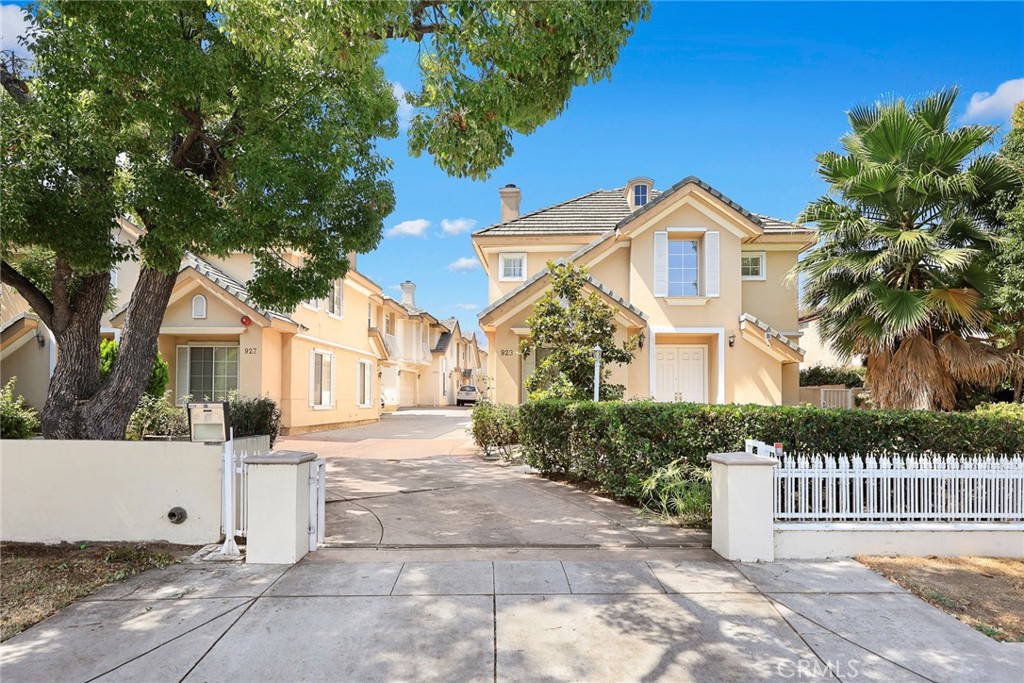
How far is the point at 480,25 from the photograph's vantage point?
5.91 m

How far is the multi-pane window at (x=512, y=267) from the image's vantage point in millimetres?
18266

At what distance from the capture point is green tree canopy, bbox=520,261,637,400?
496 inches

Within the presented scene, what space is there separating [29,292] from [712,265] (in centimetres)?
1465

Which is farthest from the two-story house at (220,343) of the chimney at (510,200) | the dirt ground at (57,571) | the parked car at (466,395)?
the parked car at (466,395)

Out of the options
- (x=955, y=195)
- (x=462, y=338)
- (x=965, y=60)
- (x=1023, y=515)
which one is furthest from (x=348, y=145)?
(x=462, y=338)

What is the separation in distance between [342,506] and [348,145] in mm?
5343

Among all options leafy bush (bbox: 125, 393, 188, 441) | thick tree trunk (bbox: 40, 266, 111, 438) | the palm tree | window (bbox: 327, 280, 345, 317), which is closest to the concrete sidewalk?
thick tree trunk (bbox: 40, 266, 111, 438)

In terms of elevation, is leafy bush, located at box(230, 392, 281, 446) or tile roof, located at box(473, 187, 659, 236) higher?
tile roof, located at box(473, 187, 659, 236)

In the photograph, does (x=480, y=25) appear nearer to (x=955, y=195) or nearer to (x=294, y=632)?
(x=294, y=632)

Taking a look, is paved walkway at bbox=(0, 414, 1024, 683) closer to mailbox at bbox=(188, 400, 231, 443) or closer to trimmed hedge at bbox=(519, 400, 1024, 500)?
trimmed hedge at bbox=(519, 400, 1024, 500)

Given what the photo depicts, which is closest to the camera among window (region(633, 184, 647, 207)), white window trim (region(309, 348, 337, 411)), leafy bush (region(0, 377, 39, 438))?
leafy bush (region(0, 377, 39, 438))

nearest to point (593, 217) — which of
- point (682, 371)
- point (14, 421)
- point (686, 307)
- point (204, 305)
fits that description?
point (686, 307)

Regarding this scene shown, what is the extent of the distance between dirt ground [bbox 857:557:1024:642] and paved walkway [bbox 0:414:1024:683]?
20 cm

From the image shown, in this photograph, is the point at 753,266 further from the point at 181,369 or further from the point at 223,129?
the point at 181,369
